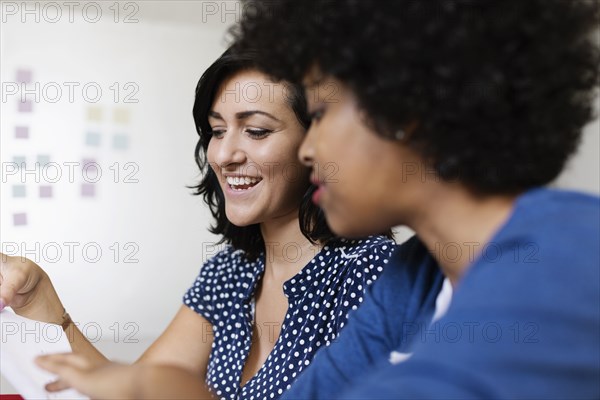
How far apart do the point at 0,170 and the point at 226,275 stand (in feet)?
2.94

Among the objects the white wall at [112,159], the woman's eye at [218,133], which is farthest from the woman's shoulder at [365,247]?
the white wall at [112,159]

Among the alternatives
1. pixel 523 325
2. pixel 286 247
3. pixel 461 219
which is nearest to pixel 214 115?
pixel 286 247

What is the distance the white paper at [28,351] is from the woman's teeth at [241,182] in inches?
17.4

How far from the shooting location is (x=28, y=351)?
87 centimetres

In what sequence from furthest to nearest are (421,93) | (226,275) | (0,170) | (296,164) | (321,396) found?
(0,170), (226,275), (296,164), (321,396), (421,93)

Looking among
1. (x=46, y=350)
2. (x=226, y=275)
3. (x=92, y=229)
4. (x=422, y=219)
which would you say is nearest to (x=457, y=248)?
(x=422, y=219)

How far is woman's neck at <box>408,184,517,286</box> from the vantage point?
633 mm

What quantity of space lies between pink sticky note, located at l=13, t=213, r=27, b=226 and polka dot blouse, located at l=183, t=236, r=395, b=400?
841 millimetres

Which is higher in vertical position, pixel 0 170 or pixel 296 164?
pixel 296 164

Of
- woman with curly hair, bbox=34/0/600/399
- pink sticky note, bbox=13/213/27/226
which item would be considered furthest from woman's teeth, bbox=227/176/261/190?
pink sticky note, bbox=13/213/27/226

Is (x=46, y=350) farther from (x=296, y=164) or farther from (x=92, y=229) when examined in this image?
(x=92, y=229)

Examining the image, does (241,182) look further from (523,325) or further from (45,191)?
(45,191)

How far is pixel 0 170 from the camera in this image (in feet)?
6.37

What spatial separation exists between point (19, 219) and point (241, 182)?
38.2 inches
